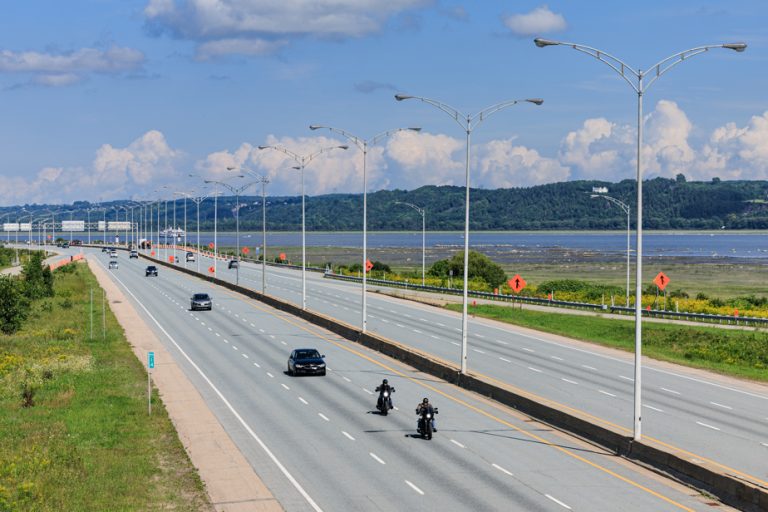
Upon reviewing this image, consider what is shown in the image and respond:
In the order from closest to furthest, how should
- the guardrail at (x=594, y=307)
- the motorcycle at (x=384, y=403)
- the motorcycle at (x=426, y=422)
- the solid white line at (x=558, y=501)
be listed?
1. the solid white line at (x=558, y=501)
2. the motorcycle at (x=426, y=422)
3. the motorcycle at (x=384, y=403)
4. the guardrail at (x=594, y=307)

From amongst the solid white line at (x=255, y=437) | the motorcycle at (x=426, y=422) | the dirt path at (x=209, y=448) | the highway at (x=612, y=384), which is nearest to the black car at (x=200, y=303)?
the highway at (x=612, y=384)

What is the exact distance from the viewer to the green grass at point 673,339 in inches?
2041

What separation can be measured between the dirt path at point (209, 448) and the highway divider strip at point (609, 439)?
1032 cm

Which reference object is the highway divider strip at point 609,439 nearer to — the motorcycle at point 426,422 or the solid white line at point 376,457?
the motorcycle at point 426,422

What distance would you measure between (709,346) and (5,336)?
44.9 meters

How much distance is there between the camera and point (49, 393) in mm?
40469

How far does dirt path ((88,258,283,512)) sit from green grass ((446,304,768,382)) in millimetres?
25865

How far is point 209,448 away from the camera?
29.2 meters

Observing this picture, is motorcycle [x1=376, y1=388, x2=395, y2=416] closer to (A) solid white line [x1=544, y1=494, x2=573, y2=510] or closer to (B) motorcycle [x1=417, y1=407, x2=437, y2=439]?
(B) motorcycle [x1=417, y1=407, x2=437, y2=439]

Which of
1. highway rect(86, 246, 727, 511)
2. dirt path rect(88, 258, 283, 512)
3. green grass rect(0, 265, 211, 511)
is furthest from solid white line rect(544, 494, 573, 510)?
green grass rect(0, 265, 211, 511)

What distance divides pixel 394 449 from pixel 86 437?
33.1ft

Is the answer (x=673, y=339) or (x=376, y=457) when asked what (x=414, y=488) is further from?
(x=673, y=339)

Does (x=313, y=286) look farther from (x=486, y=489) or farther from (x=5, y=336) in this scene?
(x=486, y=489)

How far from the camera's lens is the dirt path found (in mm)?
23188
